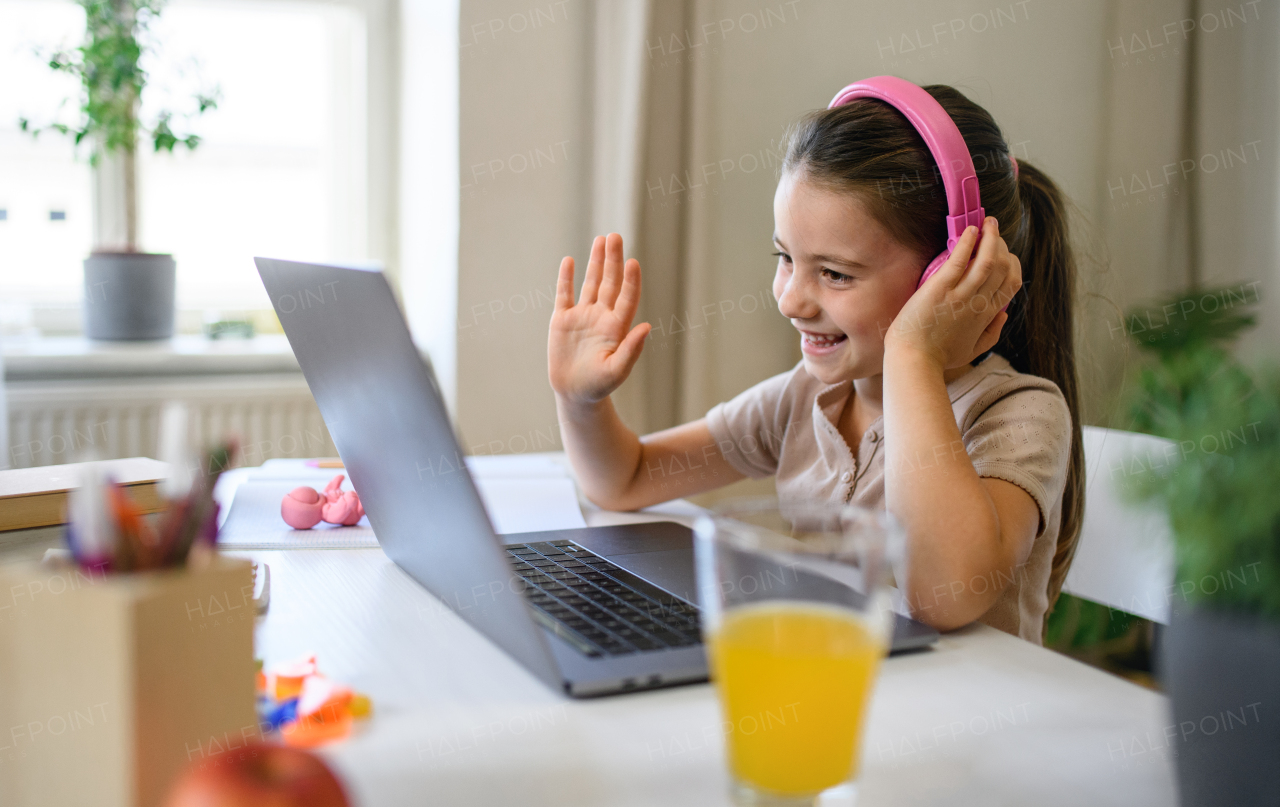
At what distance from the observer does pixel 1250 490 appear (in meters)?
0.33

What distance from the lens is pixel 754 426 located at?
4.08 ft

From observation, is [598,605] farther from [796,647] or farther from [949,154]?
[949,154]

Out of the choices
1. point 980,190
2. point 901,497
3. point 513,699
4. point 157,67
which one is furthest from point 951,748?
point 157,67

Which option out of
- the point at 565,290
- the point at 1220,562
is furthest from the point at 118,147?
the point at 1220,562

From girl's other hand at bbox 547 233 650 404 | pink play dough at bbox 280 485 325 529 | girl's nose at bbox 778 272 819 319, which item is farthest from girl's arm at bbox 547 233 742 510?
pink play dough at bbox 280 485 325 529

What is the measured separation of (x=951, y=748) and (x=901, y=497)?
0.33m

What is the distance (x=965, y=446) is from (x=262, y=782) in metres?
0.72

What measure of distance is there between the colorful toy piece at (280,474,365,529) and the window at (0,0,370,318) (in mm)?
1503

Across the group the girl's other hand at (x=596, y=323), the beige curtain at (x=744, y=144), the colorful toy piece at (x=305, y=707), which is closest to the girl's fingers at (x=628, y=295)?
the girl's other hand at (x=596, y=323)

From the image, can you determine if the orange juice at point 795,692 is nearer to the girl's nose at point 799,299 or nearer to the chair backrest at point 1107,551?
the chair backrest at point 1107,551

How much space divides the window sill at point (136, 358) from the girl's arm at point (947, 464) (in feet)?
5.14

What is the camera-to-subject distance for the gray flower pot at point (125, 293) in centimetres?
198

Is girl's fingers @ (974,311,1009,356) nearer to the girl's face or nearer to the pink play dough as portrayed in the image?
the girl's face

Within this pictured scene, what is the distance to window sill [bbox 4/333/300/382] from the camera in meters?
1.91
